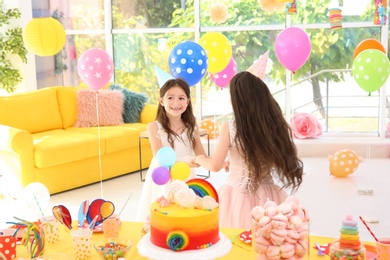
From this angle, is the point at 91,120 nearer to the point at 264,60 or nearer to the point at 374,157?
the point at 264,60

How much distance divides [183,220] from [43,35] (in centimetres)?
448

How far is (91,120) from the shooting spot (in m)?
6.33

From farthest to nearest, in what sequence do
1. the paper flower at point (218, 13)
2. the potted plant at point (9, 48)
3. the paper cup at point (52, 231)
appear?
the potted plant at point (9, 48) → the paper flower at point (218, 13) → the paper cup at point (52, 231)

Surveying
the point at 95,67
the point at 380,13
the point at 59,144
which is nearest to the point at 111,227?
the point at 95,67

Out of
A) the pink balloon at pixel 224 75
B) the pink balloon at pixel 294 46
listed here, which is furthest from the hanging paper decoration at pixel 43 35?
the pink balloon at pixel 294 46

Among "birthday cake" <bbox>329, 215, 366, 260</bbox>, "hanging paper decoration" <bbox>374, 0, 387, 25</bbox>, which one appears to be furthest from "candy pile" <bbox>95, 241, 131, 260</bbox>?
"hanging paper decoration" <bbox>374, 0, 387, 25</bbox>

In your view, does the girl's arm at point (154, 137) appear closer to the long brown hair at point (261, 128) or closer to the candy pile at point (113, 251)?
the long brown hair at point (261, 128)

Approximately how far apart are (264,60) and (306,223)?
4.95 metres

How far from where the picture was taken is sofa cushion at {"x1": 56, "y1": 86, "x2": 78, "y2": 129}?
6.25 metres

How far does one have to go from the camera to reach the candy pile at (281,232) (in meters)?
1.72

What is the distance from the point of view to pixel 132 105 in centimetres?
659

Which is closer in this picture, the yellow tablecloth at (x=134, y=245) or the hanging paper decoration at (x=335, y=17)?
the yellow tablecloth at (x=134, y=245)

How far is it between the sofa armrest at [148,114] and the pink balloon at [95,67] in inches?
60.8

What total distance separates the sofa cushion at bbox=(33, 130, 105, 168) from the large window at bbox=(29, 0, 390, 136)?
192cm
